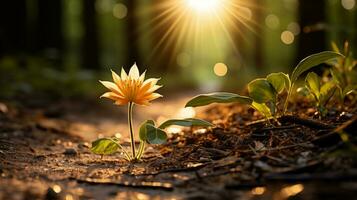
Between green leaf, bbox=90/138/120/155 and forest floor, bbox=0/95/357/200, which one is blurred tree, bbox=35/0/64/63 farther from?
green leaf, bbox=90/138/120/155

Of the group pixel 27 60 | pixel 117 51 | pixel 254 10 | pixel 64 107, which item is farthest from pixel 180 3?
pixel 117 51

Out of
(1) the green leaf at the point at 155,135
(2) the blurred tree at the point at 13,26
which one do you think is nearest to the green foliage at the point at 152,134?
(1) the green leaf at the point at 155,135

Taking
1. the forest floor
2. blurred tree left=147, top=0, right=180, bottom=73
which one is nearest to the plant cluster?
the forest floor

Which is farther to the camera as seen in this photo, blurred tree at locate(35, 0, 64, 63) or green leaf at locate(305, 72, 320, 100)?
blurred tree at locate(35, 0, 64, 63)

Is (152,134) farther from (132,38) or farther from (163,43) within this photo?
(163,43)

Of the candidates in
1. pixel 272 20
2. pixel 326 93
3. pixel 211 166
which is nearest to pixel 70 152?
pixel 211 166

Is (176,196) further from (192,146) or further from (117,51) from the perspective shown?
(117,51)
